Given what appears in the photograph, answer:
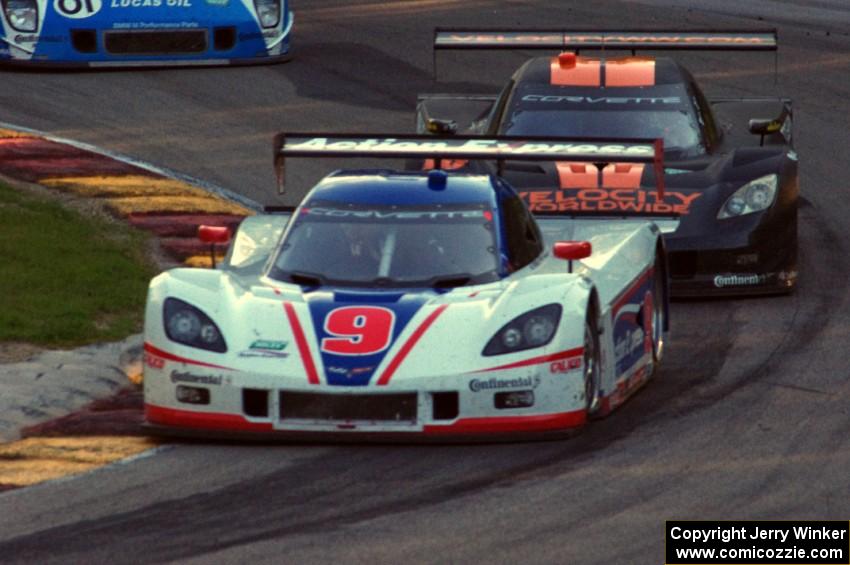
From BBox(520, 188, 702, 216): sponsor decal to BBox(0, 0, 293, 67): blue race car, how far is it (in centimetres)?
813

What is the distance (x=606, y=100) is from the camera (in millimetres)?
14609

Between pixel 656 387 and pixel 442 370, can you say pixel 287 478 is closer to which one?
pixel 442 370

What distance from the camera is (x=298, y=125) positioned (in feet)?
62.7

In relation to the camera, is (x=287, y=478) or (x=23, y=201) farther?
(x=23, y=201)

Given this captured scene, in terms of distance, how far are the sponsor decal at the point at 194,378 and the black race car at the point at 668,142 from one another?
3213 millimetres

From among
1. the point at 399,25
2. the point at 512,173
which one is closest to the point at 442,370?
the point at 512,173

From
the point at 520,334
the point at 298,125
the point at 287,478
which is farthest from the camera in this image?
the point at 298,125

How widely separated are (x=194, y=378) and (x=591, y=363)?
5.78 feet

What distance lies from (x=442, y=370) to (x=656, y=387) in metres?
1.83

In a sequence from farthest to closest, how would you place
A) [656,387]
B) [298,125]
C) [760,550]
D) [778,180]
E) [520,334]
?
[298,125], [778,180], [656,387], [520,334], [760,550]

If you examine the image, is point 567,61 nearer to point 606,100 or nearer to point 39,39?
point 606,100

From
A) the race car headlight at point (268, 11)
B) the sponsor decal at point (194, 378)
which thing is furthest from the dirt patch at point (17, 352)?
the race car headlight at point (268, 11)

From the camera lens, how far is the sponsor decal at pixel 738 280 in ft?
42.6

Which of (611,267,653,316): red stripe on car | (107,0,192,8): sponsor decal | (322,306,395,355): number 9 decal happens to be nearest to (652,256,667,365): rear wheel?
(611,267,653,316): red stripe on car
